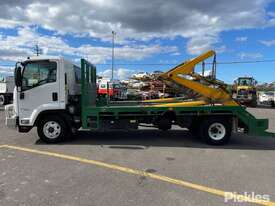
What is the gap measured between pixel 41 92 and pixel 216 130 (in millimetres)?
5151

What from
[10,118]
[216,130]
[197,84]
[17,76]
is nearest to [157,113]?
[197,84]

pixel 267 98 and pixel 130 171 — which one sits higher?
pixel 267 98

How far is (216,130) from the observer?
31.8ft

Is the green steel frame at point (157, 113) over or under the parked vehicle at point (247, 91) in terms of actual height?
under

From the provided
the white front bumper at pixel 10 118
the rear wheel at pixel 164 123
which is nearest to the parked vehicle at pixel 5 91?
the white front bumper at pixel 10 118

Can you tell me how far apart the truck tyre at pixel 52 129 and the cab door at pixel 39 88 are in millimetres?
320

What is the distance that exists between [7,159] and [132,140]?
3.90 metres

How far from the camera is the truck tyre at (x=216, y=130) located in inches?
376

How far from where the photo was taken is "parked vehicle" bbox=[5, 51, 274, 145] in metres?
9.41

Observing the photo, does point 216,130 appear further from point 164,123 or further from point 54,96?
point 54,96

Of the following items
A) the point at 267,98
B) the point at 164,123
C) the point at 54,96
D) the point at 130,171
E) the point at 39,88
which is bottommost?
the point at 130,171

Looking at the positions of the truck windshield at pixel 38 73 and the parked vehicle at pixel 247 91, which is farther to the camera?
the parked vehicle at pixel 247 91

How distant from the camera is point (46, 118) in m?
9.64

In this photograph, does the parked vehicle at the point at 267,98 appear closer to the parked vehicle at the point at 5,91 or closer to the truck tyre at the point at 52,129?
the parked vehicle at the point at 5,91
